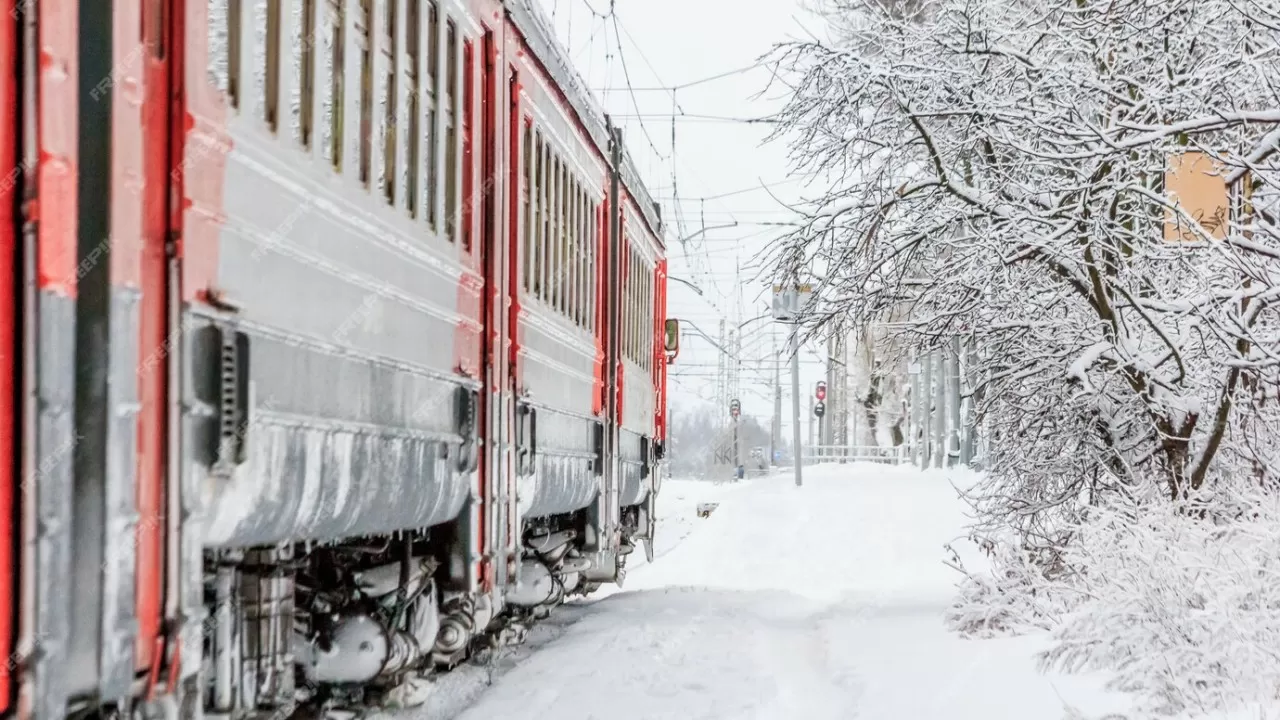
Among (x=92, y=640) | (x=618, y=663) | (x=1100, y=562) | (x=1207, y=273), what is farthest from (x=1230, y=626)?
(x=92, y=640)

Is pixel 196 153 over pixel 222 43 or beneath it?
beneath

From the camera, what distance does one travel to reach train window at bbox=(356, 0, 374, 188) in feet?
17.9

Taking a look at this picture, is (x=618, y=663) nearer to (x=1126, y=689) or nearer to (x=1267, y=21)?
(x=1126, y=689)

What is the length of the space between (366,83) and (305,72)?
24.7 inches

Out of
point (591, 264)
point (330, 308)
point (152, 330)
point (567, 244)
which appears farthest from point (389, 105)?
point (591, 264)

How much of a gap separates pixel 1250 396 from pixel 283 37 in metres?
6.22

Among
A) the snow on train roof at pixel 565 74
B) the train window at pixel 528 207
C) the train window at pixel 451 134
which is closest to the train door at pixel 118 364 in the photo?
the train window at pixel 451 134

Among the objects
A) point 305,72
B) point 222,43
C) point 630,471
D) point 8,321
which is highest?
point 305,72

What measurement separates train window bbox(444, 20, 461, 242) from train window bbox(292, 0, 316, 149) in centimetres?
171

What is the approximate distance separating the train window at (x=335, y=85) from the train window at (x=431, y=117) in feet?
3.42

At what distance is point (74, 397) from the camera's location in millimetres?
3281

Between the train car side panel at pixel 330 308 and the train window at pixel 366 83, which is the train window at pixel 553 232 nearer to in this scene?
the train car side panel at pixel 330 308

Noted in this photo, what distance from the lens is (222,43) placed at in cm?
416

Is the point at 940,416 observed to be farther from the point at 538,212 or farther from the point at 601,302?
the point at 538,212
